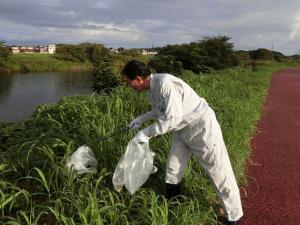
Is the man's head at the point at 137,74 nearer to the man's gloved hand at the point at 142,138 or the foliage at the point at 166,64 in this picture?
the man's gloved hand at the point at 142,138

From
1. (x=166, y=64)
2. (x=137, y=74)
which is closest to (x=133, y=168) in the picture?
(x=137, y=74)

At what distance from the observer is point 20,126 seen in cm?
628

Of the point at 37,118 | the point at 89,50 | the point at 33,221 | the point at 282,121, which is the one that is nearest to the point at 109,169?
the point at 33,221

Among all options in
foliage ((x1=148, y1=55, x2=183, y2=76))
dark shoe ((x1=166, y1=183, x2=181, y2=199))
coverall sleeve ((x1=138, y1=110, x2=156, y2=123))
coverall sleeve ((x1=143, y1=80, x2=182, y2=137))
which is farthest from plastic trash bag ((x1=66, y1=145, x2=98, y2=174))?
foliage ((x1=148, y1=55, x2=183, y2=76))

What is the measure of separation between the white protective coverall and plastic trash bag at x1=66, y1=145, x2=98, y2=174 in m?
0.77

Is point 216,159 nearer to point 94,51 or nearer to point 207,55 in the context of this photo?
point 207,55

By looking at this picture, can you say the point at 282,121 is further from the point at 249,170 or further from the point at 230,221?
the point at 230,221

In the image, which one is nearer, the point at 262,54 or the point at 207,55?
the point at 207,55

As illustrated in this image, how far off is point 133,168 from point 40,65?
63.7 meters

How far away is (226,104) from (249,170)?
10.2ft

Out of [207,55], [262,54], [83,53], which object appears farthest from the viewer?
[83,53]

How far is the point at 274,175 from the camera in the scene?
551 centimetres

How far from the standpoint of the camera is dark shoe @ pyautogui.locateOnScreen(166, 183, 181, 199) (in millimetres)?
4059

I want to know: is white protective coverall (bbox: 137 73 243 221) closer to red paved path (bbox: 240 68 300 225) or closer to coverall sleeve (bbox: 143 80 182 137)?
coverall sleeve (bbox: 143 80 182 137)
